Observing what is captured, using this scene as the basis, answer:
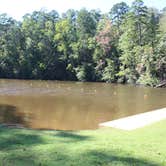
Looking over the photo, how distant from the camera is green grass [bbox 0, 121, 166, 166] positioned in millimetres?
4602

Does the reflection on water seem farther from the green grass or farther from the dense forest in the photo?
the dense forest

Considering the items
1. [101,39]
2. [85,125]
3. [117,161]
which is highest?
[101,39]

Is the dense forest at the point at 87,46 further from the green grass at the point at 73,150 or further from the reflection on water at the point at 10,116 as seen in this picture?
the green grass at the point at 73,150

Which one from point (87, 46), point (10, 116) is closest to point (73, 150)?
point (10, 116)

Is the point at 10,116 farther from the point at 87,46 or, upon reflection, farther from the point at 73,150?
the point at 87,46

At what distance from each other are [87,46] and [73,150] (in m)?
39.7

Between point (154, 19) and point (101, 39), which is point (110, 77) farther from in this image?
point (154, 19)

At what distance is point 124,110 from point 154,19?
84.0 ft

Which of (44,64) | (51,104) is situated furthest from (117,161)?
(44,64)

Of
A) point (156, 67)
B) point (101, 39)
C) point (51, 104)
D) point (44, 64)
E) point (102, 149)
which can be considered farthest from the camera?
point (44, 64)

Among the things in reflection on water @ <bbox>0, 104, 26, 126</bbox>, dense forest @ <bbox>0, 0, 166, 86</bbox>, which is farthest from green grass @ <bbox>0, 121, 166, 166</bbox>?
dense forest @ <bbox>0, 0, 166, 86</bbox>

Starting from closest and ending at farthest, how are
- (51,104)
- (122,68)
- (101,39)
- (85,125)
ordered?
(85,125), (51,104), (122,68), (101,39)

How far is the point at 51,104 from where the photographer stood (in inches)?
764

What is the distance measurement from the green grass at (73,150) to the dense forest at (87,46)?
1212 inches
